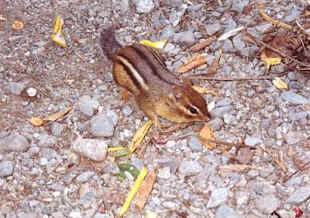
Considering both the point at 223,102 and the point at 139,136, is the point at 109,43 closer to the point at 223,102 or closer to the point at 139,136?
the point at 139,136

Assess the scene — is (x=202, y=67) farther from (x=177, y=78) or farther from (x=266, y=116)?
(x=266, y=116)

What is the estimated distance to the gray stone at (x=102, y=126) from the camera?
16.5 feet

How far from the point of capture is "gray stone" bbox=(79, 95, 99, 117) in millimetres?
5227

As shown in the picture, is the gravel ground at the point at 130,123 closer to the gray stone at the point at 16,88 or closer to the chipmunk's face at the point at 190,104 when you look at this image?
the gray stone at the point at 16,88

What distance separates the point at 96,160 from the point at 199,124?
3.00 feet

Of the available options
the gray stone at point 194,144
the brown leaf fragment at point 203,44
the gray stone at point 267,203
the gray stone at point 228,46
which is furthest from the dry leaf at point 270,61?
the gray stone at point 267,203

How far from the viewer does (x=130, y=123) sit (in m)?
5.17

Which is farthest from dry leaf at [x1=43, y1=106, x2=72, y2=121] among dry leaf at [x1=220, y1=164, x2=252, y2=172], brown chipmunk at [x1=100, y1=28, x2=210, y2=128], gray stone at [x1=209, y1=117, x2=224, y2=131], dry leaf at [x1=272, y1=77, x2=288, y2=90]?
dry leaf at [x1=272, y1=77, x2=288, y2=90]

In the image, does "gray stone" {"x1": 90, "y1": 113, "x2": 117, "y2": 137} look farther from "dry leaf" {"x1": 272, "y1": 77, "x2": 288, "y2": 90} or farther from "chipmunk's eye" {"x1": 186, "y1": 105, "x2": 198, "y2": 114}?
"dry leaf" {"x1": 272, "y1": 77, "x2": 288, "y2": 90}

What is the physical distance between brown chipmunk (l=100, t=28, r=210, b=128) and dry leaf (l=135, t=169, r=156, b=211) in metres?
0.56

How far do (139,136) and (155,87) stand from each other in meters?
0.45

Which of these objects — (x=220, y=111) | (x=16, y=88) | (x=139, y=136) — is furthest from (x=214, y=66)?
(x=16, y=88)

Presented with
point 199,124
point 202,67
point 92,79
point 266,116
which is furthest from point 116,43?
point 266,116

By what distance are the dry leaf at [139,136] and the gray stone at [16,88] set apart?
1.15 metres
